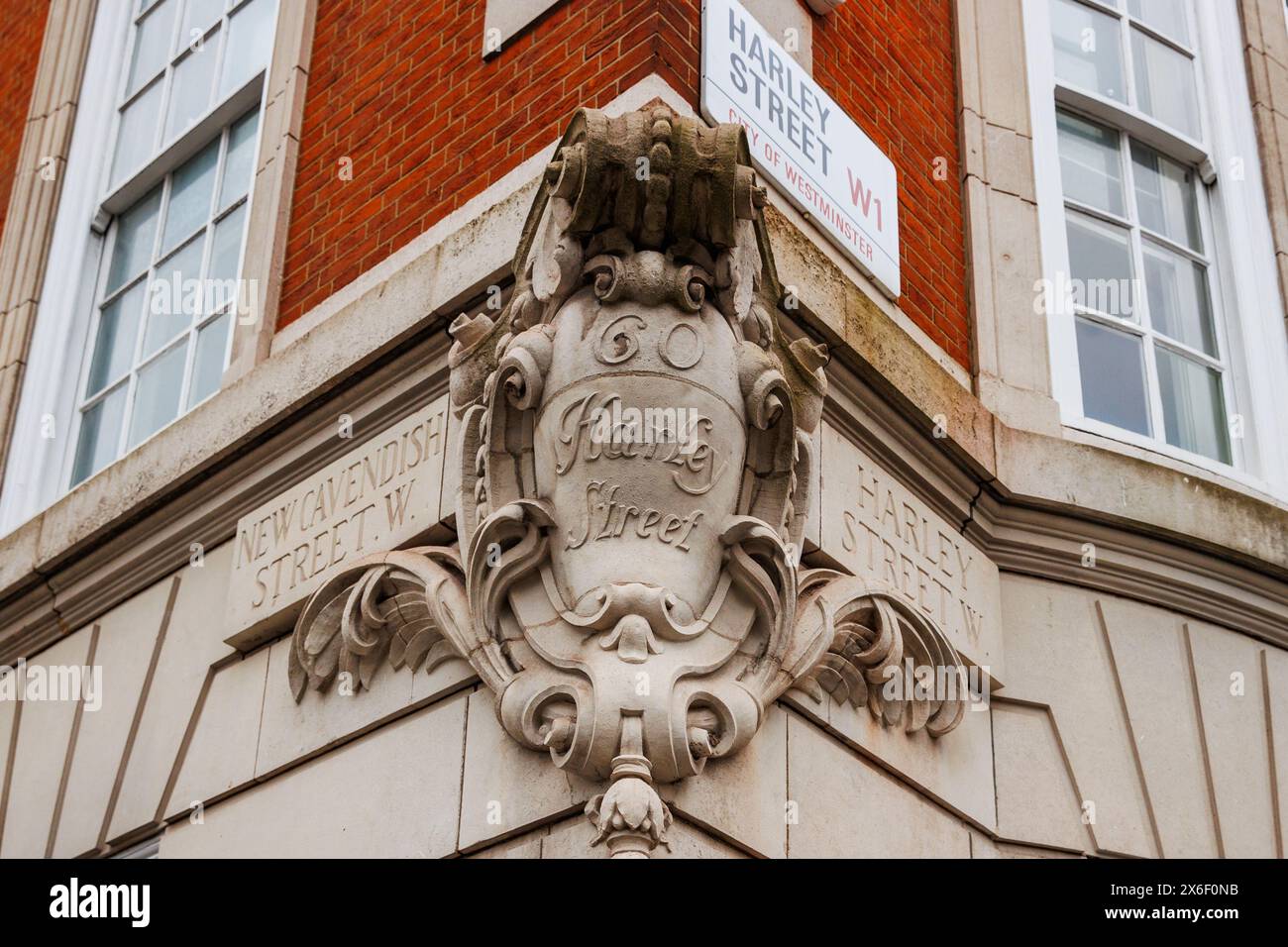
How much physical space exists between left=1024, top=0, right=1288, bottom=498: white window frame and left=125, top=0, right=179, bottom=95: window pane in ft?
15.5

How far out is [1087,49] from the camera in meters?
11.0

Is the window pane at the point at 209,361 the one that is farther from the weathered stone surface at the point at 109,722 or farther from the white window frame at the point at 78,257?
the weathered stone surface at the point at 109,722

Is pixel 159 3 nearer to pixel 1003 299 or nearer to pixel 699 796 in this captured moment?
pixel 1003 299

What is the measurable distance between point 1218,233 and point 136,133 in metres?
5.78

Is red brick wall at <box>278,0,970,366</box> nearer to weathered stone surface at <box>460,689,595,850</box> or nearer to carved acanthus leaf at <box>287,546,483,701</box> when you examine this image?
carved acanthus leaf at <box>287,546,483,701</box>

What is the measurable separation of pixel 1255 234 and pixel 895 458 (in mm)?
3230

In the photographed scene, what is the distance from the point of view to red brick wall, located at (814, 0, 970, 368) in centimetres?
933

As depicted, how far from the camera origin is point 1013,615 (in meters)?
8.91

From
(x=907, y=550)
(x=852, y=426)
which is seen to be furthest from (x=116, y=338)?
(x=907, y=550)

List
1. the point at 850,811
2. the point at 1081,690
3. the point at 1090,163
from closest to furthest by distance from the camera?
the point at 850,811
the point at 1081,690
the point at 1090,163

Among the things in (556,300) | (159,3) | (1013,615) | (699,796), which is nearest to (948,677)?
(1013,615)

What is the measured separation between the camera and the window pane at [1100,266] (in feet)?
33.0

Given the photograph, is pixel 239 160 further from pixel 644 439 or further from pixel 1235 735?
pixel 1235 735

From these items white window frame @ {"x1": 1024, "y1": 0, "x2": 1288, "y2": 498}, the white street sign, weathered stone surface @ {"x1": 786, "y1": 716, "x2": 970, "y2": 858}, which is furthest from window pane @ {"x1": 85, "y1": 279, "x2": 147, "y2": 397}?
weathered stone surface @ {"x1": 786, "y1": 716, "x2": 970, "y2": 858}
